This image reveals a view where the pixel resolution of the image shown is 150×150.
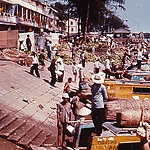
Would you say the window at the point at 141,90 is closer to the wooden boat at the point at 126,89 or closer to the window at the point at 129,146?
the wooden boat at the point at 126,89

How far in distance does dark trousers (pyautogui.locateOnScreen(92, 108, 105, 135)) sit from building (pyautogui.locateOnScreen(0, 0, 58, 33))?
112 feet

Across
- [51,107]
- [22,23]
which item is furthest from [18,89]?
[22,23]

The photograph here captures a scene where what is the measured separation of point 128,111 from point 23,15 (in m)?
50.0

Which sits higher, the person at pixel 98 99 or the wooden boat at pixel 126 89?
the person at pixel 98 99

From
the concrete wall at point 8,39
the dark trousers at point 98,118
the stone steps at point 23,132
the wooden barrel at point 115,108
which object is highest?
the concrete wall at point 8,39

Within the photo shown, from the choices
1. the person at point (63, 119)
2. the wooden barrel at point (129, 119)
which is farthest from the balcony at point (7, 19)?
the wooden barrel at point (129, 119)

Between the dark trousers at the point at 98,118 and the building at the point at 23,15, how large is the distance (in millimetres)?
34276

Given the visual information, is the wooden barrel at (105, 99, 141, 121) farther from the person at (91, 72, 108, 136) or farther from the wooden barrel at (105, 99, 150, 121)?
the person at (91, 72, 108, 136)

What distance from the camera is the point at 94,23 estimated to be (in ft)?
211

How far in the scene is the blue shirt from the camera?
34.4ft

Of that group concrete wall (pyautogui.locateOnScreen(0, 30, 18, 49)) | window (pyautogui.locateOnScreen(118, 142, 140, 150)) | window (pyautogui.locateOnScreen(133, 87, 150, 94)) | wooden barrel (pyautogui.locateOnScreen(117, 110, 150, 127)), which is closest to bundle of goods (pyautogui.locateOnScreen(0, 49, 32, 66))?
concrete wall (pyautogui.locateOnScreen(0, 30, 18, 49))

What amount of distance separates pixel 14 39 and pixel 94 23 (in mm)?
36959

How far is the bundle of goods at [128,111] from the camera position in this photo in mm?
9992

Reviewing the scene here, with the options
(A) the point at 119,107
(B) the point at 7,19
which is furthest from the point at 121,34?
(A) the point at 119,107
